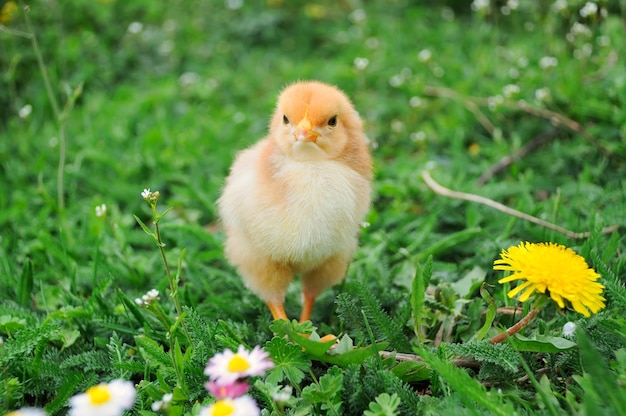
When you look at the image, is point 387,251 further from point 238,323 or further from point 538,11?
point 538,11

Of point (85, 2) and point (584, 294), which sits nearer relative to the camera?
point (584, 294)

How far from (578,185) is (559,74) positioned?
1.12 m

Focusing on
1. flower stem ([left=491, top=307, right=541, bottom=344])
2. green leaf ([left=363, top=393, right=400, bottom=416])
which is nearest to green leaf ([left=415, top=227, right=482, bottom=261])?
flower stem ([left=491, top=307, right=541, bottom=344])

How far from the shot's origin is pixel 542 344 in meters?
1.90

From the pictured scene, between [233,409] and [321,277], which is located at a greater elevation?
[233,409]

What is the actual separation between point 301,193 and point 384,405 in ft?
2.31

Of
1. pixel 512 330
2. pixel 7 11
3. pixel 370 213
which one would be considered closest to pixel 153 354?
pixel 512 330

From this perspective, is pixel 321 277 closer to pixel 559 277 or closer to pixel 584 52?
pixel 559 277

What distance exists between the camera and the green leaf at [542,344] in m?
1.89

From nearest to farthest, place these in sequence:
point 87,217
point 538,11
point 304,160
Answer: point 304,160, point 87,217, point 538,11

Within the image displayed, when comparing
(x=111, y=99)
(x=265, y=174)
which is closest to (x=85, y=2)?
(x=111, y=99)

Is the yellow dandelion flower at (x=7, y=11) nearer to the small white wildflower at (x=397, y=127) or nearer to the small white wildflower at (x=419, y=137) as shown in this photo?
the small white wildflower at (x=397, y=127)

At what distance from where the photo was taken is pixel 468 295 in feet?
8.02

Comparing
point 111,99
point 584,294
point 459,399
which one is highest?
point 584,294
